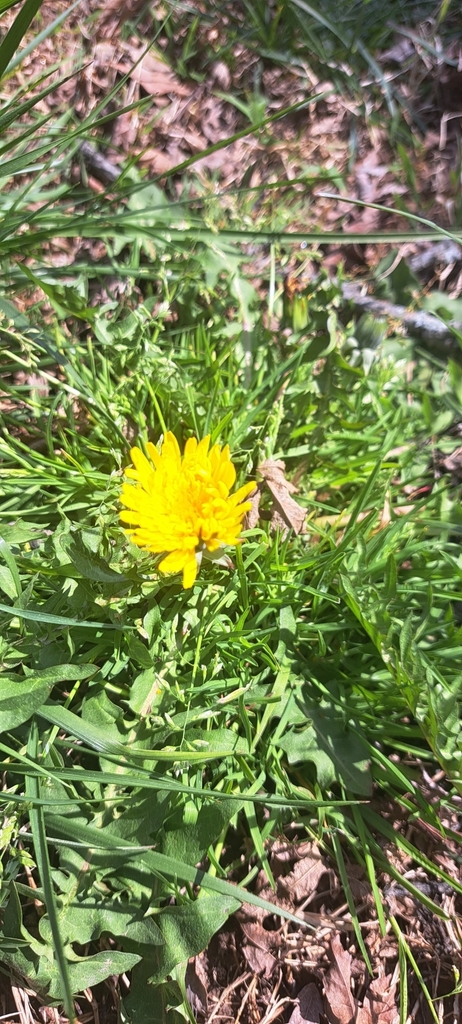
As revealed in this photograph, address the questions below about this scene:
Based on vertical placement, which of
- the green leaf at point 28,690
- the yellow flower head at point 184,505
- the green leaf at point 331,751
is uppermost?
the yellow flower head at point 184,505

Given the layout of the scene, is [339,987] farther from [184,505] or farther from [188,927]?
[184,505]

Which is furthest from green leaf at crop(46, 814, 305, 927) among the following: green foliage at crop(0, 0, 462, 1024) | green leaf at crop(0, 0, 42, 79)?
green leaf at crop(0, 0, 42, 79)

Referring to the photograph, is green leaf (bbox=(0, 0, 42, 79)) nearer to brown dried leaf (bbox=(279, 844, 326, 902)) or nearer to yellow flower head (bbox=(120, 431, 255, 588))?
yellow flower head (bbox=(120, 431, 255, 588))

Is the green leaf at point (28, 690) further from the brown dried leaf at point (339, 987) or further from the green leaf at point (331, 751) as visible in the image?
the brown dried leaf at point (339, 987)

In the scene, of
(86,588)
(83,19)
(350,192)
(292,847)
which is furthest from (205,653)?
(83,19)

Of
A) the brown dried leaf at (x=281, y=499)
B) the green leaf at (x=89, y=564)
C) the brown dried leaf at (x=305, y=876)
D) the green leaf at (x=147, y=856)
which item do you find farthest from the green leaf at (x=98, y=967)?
the brown dried leaf at (x=281, y=499)

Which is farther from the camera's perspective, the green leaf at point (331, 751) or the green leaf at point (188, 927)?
the green leaf at point (331, 751)
